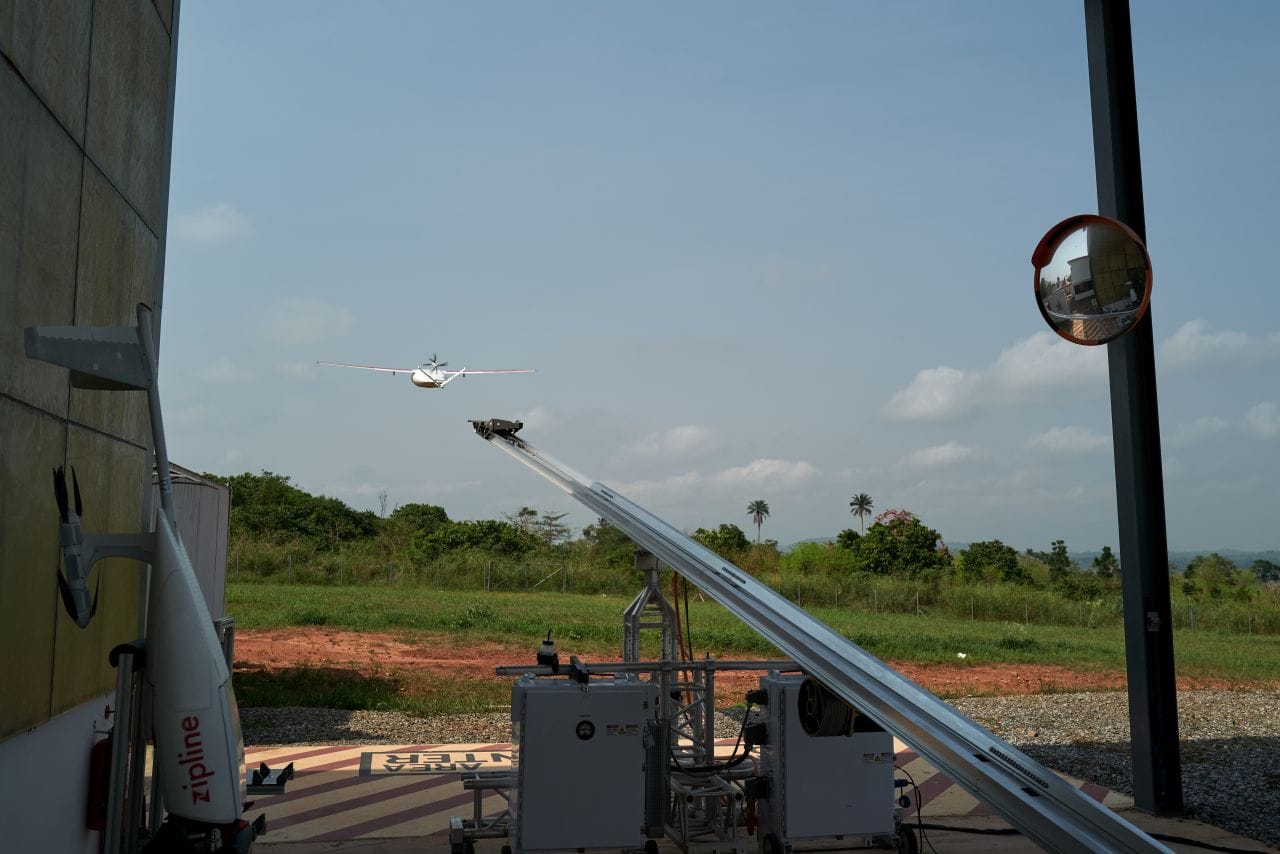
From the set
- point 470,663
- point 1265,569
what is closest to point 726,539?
point 470,663

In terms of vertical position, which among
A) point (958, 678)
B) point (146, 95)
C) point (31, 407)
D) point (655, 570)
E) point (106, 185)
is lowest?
point (958, 678)

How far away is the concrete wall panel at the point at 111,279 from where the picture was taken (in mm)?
4195

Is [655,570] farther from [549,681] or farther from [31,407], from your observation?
[31,407]

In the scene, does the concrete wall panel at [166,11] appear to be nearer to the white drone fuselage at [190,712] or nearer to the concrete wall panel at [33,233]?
the concrete wall panel at [33,233]

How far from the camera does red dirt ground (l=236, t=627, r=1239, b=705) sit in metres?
16.8

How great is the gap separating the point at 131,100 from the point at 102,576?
7.39ft

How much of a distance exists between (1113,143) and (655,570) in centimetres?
472

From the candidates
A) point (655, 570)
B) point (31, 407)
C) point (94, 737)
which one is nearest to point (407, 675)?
point (655, 570)

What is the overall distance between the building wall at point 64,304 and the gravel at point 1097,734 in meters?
6.71

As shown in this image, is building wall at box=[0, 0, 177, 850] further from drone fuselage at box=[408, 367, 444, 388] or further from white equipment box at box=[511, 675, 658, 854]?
drone fuselage at box=[408, 367, 444, 388]

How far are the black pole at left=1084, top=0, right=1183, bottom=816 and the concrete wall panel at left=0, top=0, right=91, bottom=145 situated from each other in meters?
6.68

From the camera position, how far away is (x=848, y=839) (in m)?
6.89

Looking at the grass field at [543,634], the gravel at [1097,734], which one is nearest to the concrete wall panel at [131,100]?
the gravel at [1097,734]

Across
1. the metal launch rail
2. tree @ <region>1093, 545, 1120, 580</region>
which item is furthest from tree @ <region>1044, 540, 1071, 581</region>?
the metal launch rail
